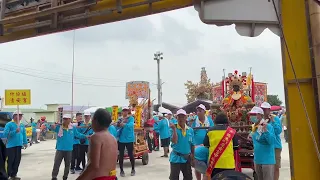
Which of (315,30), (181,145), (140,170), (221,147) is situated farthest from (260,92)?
(315,30)

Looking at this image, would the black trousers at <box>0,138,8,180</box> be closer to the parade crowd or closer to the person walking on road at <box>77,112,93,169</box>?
the parade crowd

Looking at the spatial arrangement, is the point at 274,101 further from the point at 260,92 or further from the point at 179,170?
the point at 179,170

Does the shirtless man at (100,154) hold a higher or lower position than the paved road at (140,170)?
higher

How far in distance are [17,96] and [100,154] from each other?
34.6 ft

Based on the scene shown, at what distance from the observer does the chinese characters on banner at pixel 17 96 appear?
12.6 meters

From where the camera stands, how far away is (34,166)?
455 inches

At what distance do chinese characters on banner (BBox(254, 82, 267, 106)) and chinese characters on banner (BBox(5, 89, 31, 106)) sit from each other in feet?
28.8

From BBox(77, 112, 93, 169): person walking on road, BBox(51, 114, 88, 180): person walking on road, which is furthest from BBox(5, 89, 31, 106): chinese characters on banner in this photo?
BBox(51, 114, 88, 180): person walking on road

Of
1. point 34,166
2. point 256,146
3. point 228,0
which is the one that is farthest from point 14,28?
point 34,166

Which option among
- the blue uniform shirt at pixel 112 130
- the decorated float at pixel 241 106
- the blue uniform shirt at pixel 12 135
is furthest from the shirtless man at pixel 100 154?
the blue uniform shirt at pixel 12 135

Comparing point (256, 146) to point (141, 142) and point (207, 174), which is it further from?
Result: point (141, 142)

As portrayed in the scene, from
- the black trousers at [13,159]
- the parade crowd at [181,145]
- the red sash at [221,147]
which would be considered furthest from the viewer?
the black trousers at [13,159]

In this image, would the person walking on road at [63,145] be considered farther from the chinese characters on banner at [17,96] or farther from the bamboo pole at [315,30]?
the bamboo pole at [315,30]

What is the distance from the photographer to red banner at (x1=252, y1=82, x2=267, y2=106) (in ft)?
35.9
